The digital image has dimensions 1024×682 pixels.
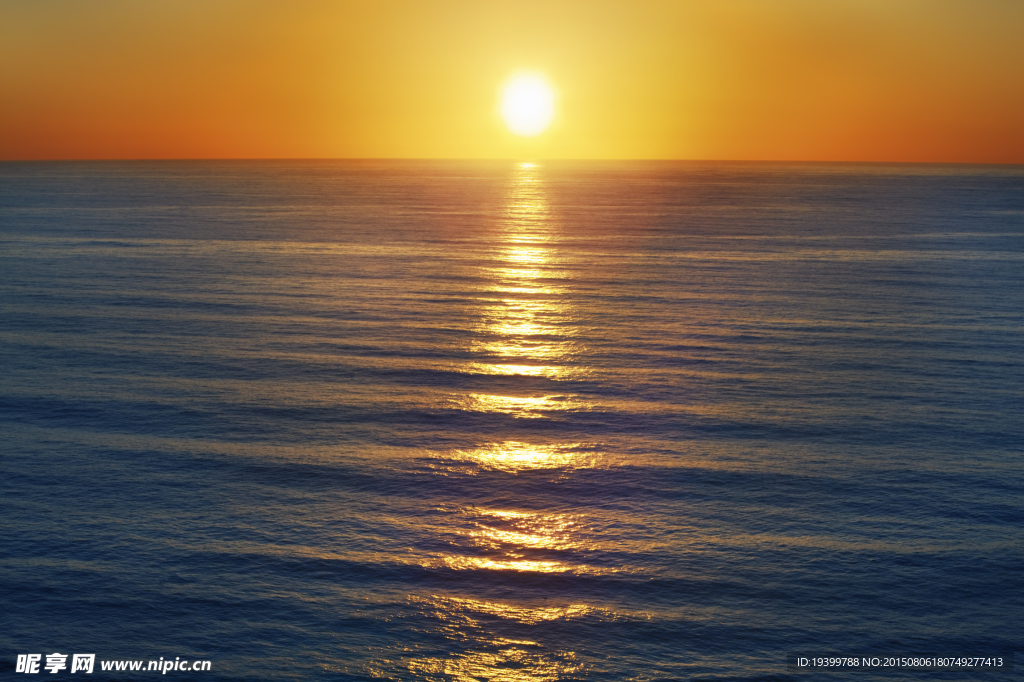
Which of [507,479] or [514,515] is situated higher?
[507,479]

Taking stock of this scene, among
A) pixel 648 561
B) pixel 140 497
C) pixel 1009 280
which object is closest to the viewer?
pixel 648 561

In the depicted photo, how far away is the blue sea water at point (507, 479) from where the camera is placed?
18.3m

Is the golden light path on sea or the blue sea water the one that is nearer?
the golden light path on sea

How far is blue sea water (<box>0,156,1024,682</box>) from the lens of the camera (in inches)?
720

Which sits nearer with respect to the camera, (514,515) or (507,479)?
(514,515)

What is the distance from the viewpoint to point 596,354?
133 feet

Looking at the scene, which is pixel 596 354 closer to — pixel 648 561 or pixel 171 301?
pixel 648 561

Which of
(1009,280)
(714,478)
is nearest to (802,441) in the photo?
(714,478)

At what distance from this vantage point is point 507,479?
25688 millimetres

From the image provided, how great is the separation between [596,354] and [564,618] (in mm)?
22715

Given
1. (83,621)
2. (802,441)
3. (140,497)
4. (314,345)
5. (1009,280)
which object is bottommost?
(83,621)

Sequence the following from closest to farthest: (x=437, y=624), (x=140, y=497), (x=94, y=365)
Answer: (x=437, y=624), (x=140, y=497), (x=94, y=365)

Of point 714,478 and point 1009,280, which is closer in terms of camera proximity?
point 714,478

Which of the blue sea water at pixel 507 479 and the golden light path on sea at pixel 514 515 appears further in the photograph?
the blue sea water at pixel 507 479
